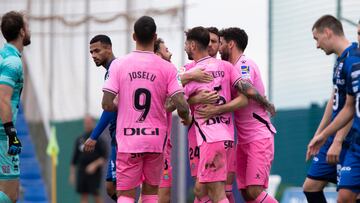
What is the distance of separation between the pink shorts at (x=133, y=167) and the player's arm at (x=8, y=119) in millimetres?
1148

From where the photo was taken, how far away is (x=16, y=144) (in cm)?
1077

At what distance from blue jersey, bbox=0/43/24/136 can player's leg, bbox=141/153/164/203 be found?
5.16ft

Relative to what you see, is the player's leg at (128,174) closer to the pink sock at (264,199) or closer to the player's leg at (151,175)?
the player's leg at (151,175)

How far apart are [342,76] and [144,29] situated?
220 centimetres

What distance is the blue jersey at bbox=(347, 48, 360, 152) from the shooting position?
10180 mm

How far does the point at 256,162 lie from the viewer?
12555 mm

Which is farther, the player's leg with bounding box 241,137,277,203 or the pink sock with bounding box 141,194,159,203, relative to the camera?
the player's leg with bounding box 241,137,277,203

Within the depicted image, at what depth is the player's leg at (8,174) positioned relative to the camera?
11047 millimetres

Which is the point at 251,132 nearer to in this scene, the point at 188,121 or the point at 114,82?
the point at 188,121

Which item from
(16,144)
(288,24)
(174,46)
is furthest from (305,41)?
(16,144)

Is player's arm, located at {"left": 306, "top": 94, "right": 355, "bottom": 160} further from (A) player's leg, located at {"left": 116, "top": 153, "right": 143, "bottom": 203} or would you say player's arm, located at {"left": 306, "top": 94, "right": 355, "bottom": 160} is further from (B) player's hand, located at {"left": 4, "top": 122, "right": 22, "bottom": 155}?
(B) player's hand, located at {"left": 4, "top": 122, "right": 22, "bottom": 155}

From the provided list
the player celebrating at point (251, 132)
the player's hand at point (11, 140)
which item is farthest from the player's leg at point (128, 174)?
the player celebrating at point (251, 132)

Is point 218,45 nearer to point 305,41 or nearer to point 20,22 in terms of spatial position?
point 20,22

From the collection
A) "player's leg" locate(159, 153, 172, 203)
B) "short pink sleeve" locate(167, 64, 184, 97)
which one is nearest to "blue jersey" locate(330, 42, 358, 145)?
"short pink sleeve" locate(167, 64, 184, 97)
